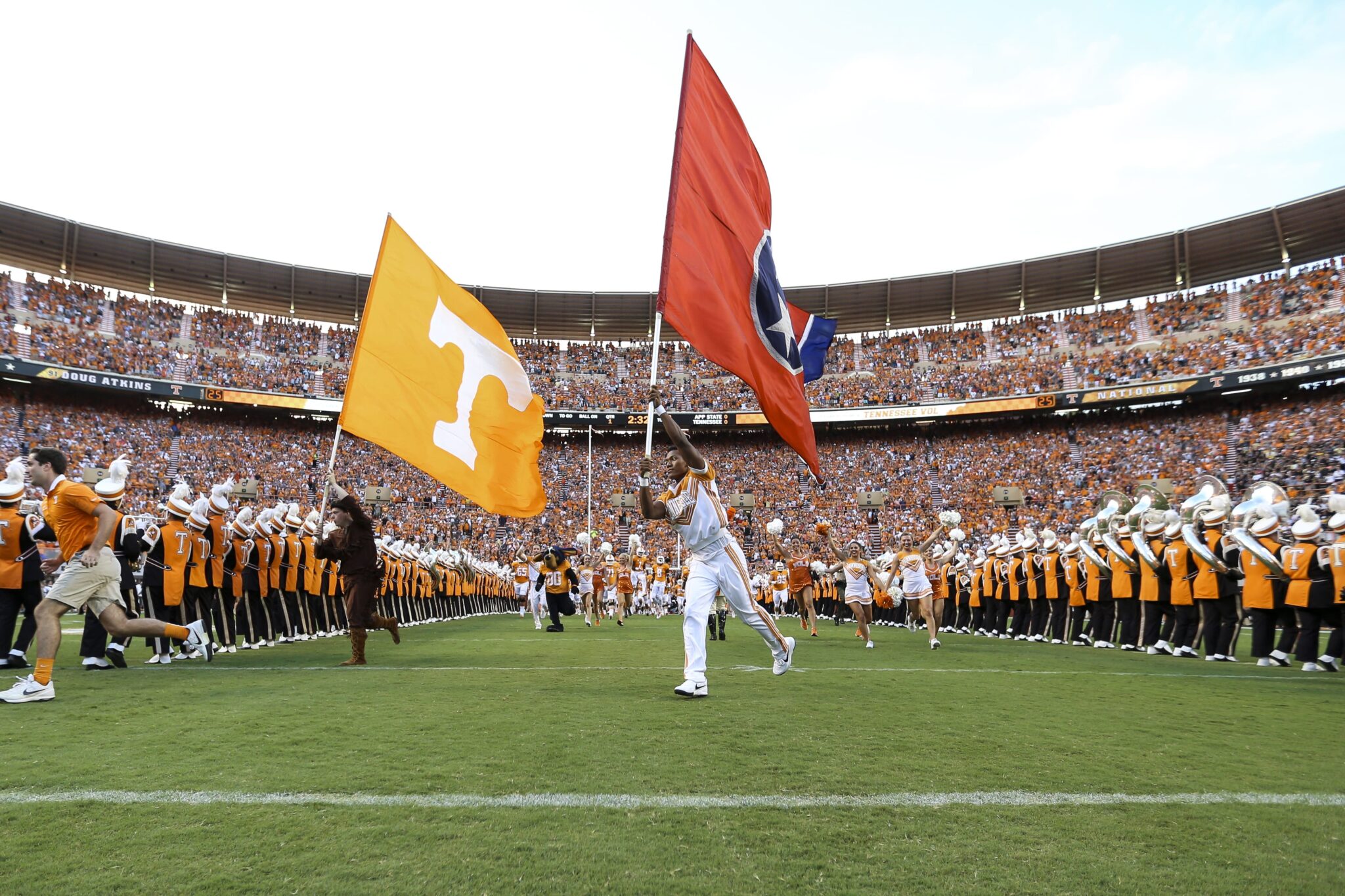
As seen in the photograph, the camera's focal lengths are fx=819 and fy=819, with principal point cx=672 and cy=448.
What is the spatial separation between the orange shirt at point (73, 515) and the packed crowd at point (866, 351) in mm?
39184

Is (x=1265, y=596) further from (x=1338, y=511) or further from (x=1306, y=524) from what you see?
(x=1338, y=511)

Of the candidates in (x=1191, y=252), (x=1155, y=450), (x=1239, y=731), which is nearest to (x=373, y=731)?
(x=1239, y=731)

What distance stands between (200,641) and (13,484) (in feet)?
7.95

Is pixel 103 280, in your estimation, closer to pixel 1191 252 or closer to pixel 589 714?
pixel 589 714

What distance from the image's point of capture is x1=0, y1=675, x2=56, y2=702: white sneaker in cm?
613

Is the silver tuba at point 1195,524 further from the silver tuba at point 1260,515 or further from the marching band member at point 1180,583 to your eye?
the silver tuba at point 1260,515

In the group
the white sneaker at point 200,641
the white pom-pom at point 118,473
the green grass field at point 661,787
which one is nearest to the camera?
the green grass field at point 661,787

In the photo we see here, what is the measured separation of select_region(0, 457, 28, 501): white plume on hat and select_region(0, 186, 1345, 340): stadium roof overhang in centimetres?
4029

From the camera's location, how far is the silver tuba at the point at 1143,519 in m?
11.6

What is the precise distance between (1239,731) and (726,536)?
13.1ft

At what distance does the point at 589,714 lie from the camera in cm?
565

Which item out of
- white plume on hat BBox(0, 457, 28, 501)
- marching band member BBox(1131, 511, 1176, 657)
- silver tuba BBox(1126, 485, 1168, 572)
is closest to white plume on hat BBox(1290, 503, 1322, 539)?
marching band member BBox(1131, 511, 1176, 657)

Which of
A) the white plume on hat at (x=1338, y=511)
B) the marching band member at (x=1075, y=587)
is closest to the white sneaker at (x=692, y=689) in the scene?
the white plume on hat at (x=1338, y=511)

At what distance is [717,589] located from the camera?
7.42m
